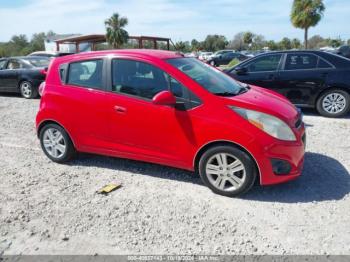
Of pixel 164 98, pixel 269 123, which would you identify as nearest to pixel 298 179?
pixel 269 123

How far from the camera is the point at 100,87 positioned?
14.5 ft

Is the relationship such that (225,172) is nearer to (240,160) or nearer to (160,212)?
(240,160)

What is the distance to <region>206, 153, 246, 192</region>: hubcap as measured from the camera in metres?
3.78

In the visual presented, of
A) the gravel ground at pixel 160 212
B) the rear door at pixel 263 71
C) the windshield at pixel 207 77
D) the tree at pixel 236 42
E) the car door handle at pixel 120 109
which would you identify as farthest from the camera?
the tree at pixel 236 42

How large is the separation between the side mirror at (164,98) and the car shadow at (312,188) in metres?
1.44

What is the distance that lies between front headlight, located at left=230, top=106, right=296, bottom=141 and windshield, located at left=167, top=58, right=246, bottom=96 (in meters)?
0.45

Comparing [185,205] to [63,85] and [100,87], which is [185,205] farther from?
[63,85]

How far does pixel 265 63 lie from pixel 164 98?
493 centimetres

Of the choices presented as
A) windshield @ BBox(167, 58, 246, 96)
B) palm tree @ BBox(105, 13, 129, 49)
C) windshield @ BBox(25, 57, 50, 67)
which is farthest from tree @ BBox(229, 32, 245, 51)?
windshield @ BBox(167, 58, 246, 96)

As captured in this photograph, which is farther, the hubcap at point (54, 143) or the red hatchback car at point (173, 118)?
the hubcap at point (54, 143)

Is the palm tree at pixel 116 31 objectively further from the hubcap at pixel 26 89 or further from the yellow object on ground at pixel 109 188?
the yellow object on ground at pixel 109 188

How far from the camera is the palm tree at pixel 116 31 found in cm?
4859

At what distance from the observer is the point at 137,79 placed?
424 centimetres

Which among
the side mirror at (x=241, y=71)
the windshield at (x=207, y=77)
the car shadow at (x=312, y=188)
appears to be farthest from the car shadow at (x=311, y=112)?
the windshield at (x=207, y=77)
